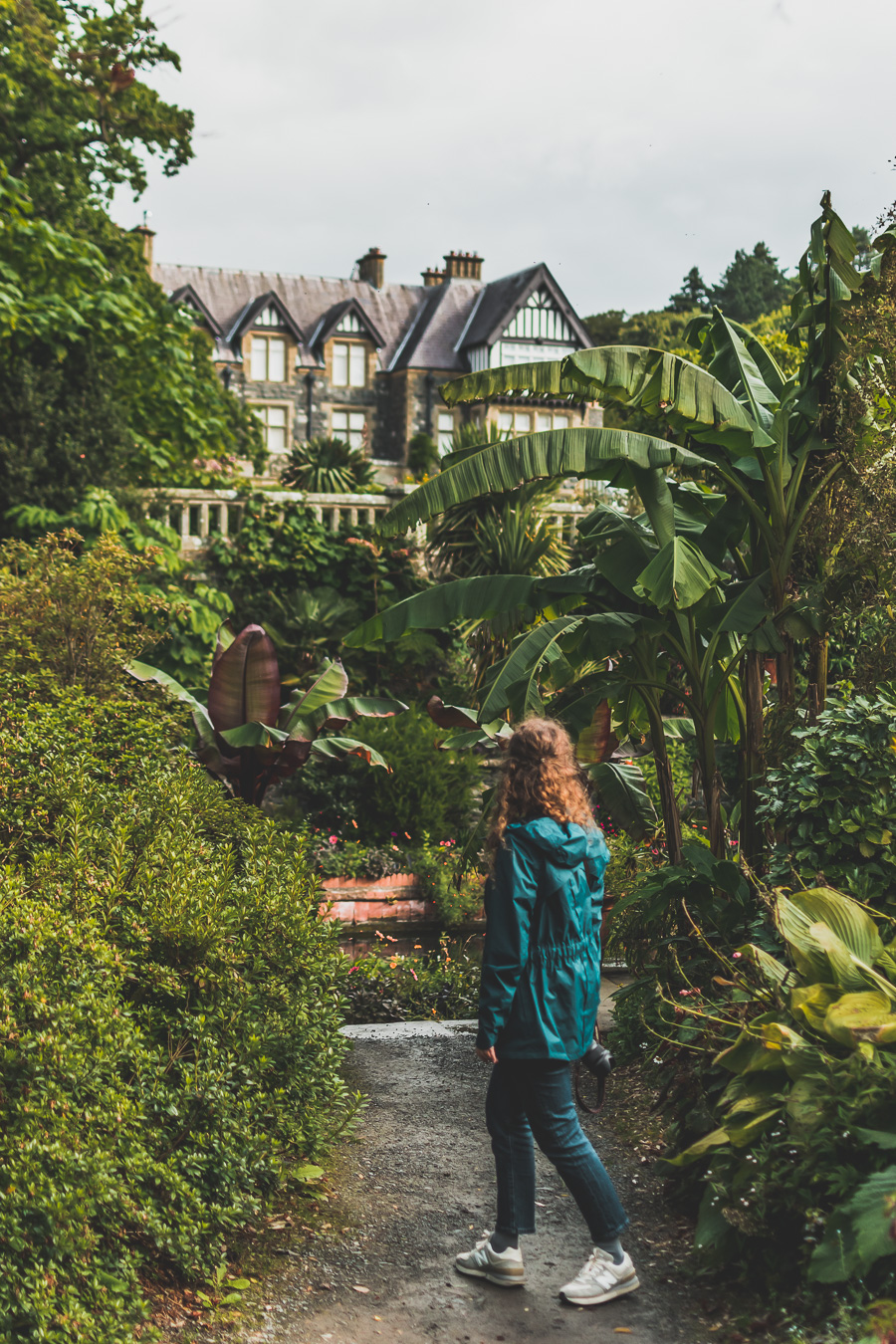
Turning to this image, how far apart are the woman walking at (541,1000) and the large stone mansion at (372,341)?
3358 centimetres

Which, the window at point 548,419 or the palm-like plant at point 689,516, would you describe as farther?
the window at point 548,419

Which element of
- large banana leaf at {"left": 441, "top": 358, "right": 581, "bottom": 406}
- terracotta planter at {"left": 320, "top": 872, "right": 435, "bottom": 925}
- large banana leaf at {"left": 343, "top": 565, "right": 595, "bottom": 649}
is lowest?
terracotta planter at {"left": 320, "top": 872, "right": 435, "bottom": 925}

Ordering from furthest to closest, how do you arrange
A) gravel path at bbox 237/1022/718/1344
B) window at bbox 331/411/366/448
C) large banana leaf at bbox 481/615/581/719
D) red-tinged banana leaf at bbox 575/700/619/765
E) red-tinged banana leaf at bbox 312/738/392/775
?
window at bbox 331/411/366/448, red-tinged banana leaf at bbox 312/738/392/775, red-tinged banana leaf at bbox 575/700/619/765, large banana leaf at bbox 481/615/581/719, gravel path at bbox 237/1022/718/1344

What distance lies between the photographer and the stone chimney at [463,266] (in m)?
38.8

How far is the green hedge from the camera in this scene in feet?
10.5

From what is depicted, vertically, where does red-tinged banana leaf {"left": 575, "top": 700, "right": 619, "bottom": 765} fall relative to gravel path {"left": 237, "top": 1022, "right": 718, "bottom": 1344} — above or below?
above

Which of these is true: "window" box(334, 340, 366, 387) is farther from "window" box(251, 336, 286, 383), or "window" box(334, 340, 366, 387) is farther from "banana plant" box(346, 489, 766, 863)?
"banana plant" box(346, 489, 766, 863)

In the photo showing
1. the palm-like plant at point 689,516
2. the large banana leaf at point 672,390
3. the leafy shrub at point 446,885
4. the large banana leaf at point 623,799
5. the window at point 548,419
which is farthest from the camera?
the window at point 548,419

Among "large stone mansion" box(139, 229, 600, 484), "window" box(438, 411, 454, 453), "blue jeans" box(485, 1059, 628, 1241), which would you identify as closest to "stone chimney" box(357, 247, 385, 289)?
"large stone mansion" box(139, 229, 600, 484)

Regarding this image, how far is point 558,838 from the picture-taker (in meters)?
3.91

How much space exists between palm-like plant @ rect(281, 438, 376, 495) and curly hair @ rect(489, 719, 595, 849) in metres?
15.7

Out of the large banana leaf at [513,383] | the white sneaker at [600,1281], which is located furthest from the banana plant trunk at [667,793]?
the white sneaker at [600,1281]

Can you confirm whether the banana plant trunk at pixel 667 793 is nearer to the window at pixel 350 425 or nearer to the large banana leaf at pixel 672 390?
the large banana leaf at pixel 672 390

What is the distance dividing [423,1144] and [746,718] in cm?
286
